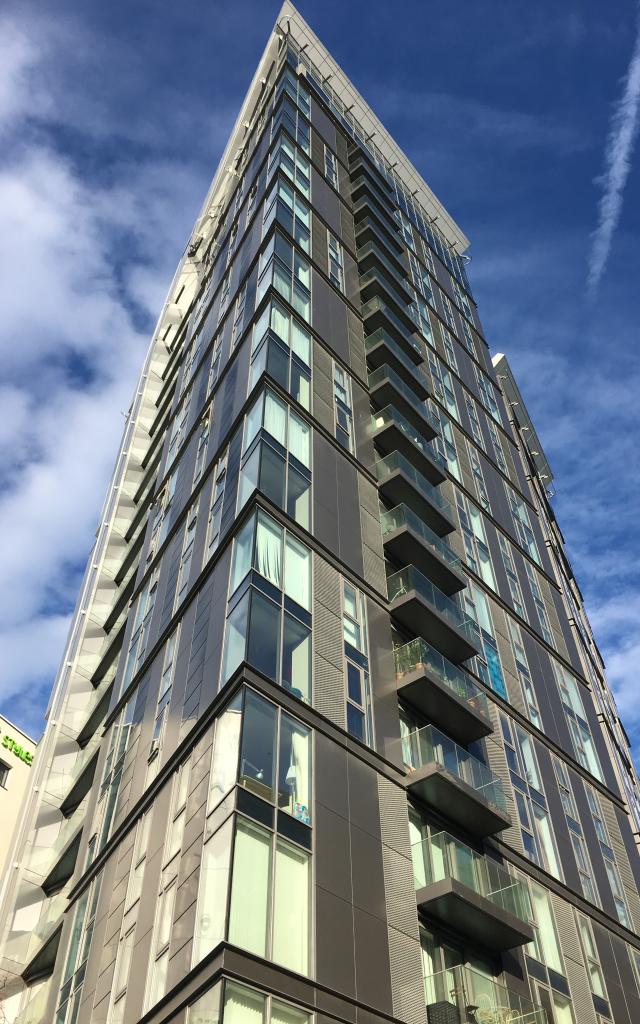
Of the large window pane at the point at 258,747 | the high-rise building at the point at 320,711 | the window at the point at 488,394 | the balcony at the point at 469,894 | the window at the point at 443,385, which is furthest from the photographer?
the window at the point at 488,394

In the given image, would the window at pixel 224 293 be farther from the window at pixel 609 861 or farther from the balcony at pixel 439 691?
the window at pixel 609 861

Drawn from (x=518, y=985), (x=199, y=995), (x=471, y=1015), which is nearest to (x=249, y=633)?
(x=199, y=995)

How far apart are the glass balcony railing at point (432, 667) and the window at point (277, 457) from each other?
13.7 ft

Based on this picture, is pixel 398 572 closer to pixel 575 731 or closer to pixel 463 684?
pixel 463 684

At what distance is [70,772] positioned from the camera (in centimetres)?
3550

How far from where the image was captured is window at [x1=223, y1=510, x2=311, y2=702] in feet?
64.7

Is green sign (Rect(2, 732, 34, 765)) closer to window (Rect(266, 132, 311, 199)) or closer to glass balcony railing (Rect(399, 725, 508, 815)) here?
window (Rect(266, 132, 311, 199))

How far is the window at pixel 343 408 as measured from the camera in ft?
94.3

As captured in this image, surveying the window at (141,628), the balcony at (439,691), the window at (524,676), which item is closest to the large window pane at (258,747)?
the balcony at (439,691)

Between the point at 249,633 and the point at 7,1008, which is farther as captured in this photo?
the point at 7,1008

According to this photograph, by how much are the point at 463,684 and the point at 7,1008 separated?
715 inches

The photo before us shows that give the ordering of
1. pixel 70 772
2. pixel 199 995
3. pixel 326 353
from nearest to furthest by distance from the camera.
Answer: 1. pixel 199 995
2. pixel 326 353
3. pixel 70 772

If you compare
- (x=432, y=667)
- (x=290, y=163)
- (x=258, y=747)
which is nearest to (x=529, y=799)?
(x=432, y=667)

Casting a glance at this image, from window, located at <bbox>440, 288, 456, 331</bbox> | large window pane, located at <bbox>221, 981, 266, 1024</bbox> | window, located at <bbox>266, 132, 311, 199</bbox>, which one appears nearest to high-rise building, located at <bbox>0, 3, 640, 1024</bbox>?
large window pane, located at <bbox>221, 981, 266, 1024</bbox>
